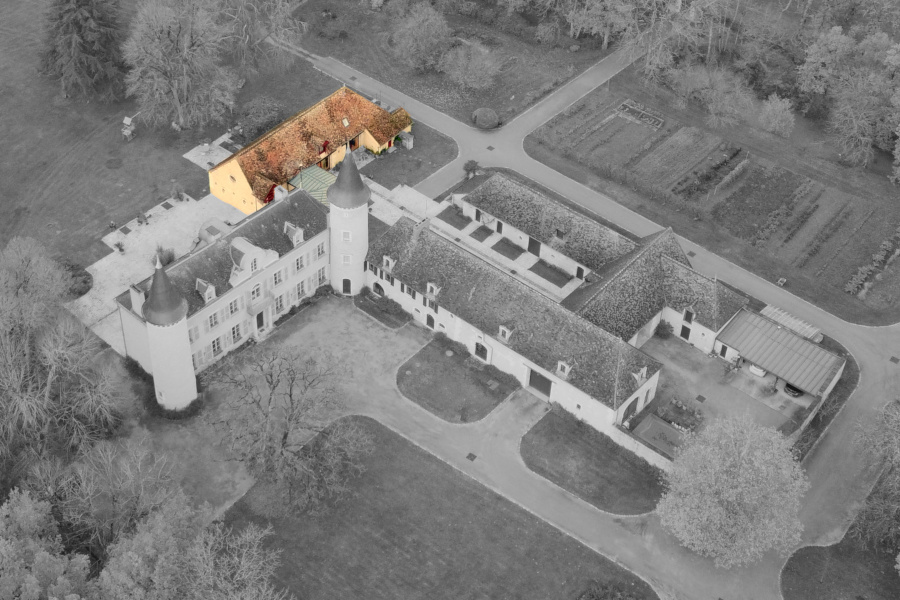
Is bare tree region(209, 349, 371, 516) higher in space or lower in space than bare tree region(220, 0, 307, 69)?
lower

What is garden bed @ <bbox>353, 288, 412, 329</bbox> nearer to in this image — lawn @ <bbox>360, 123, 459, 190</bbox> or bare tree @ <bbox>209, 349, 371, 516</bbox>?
bare tree @ <bbox>209, 349, 371, 516</bbox>

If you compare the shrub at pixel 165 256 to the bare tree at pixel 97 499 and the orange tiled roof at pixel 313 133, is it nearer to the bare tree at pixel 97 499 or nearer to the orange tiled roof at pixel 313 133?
the orange tiled roof at pixel 313 133

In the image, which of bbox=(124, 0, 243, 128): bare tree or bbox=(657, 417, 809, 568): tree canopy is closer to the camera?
bbox=(657, 417, 809, 568): tree canopy

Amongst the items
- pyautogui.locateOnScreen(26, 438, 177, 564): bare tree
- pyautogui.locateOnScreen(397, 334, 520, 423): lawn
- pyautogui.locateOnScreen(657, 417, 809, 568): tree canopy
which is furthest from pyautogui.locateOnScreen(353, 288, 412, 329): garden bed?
pyautogui.locateOnScreen(657, 417, 809, 568): tree canopy

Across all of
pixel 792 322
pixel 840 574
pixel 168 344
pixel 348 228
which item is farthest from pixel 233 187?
pixel 840 574

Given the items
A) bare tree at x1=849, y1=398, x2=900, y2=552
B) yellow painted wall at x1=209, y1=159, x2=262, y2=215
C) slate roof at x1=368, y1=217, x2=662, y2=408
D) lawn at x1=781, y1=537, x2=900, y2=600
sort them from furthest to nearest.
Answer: yellow painted wall at x1=209, y1=159, x2=262, y2=215 → slate roof at x1=368, y1=217, x2=662, y2=408 → bare tree at x1=849, y1=398, x2=900, y2=552 → lawn at x1=781, y1=537, x2=900, y2=600

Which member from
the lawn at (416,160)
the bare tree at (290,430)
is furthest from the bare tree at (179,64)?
the bare tree at (290,430)
